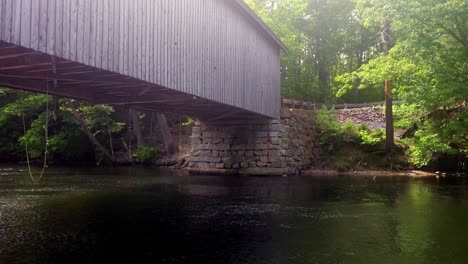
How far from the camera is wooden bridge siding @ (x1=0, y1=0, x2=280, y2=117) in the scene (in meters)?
6.85

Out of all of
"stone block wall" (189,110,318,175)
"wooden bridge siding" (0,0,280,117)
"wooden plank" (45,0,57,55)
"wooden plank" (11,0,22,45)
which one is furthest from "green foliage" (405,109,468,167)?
"wooden plank" (11,0,22,45)

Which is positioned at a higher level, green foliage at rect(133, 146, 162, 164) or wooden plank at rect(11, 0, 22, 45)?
wooden plank at rect(11, 0, 22, 45)

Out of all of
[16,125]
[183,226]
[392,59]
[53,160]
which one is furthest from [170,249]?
[16,125]

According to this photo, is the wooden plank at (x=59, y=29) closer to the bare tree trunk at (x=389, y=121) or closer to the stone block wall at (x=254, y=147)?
the stone block wall at (x=254, y=147)

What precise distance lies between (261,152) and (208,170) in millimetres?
2849

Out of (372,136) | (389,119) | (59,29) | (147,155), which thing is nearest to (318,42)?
(372,136)

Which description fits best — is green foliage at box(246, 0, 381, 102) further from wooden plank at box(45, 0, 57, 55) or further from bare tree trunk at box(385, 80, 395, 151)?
wooden plank at box(45, 0, 57, 55)

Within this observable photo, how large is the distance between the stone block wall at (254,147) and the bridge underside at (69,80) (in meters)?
5.69

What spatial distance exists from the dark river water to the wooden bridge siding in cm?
310

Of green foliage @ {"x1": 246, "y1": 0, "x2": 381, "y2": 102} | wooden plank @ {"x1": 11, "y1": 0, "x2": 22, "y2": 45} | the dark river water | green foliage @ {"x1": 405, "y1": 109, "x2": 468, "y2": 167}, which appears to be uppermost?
green foliage @ {"x1": 246, "y1": 0, "x2": 381, "y2": 102}

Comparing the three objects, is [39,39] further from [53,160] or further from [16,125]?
[16,125]

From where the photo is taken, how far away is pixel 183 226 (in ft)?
25.8

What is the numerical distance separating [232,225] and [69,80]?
5.22 meters

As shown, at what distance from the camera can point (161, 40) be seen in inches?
408
